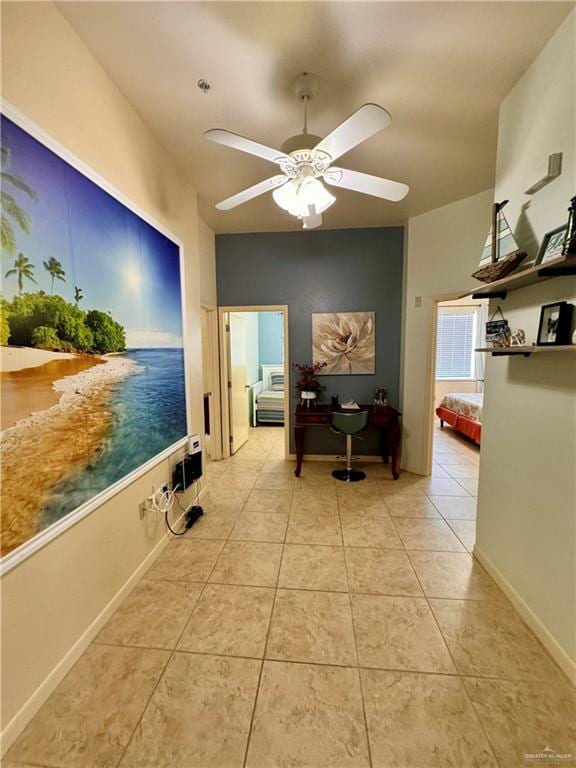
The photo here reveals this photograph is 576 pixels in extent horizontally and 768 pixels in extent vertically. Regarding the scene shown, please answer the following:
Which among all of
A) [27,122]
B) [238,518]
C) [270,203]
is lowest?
[238,518]

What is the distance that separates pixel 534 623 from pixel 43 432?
2.53m

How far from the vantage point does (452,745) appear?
1109mm

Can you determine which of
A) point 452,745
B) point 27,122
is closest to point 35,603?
point 452,745

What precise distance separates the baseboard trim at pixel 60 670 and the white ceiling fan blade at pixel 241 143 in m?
2.42

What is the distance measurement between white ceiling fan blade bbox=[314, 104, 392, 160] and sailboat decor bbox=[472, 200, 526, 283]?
910mm

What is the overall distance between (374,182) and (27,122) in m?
1.56

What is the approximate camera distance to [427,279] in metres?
3.31

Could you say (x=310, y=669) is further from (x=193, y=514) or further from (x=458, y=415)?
(x=458, y=415)

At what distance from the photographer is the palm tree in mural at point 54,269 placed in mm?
1245

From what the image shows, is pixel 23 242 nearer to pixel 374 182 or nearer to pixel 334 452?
pixel 374 182

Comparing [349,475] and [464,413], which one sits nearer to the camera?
[349,475]

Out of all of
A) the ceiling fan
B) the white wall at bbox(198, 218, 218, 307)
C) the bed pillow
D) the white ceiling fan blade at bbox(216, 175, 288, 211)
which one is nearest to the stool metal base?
the white wall at bbox(198, 218, 218, 307)

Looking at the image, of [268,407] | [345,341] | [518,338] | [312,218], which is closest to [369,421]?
[345,341]

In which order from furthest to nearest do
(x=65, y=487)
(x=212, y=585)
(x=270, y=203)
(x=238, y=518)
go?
(x=270, y=203), (x=238, y=518), (x=212, y=585), (x=65, y=487)
